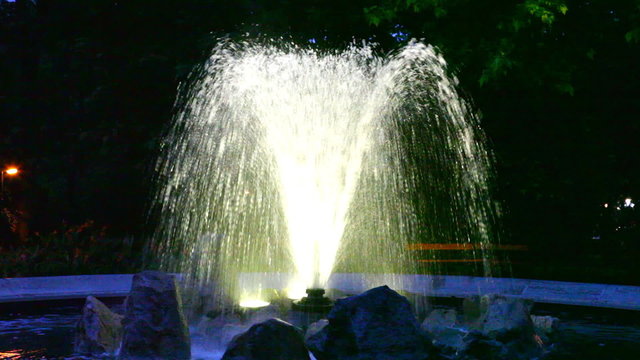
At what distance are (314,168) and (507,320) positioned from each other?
4559 millimetres

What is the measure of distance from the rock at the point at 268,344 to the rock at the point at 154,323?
0.79 metres

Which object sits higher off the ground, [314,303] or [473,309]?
[314,303]

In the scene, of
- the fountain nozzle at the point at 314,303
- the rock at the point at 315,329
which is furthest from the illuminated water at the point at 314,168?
the rock at the point at 315,329

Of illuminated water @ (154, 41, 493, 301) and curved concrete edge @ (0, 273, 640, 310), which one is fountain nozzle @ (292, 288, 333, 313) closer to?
illuminated water @ (154, 41, 493, 301)

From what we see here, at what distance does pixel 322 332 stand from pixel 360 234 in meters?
10.7

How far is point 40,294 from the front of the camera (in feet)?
51.8

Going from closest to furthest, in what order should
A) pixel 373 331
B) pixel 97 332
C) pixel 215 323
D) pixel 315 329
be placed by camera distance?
pixel 373 331 → pixel 97 332 → pixel 315 329 → pixel 215 323

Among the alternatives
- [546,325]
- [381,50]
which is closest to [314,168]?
[546,325]

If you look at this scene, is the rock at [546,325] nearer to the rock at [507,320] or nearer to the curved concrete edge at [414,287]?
the rock at [507,320]

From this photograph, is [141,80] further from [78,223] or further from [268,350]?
[268,350]

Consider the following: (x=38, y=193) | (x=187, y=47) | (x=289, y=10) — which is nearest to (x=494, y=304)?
(x=289, y=10)

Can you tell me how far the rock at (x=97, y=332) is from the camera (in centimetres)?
987

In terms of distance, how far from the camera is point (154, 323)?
9.57 m

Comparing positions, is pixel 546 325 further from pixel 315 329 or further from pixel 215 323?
pixel 215 323
